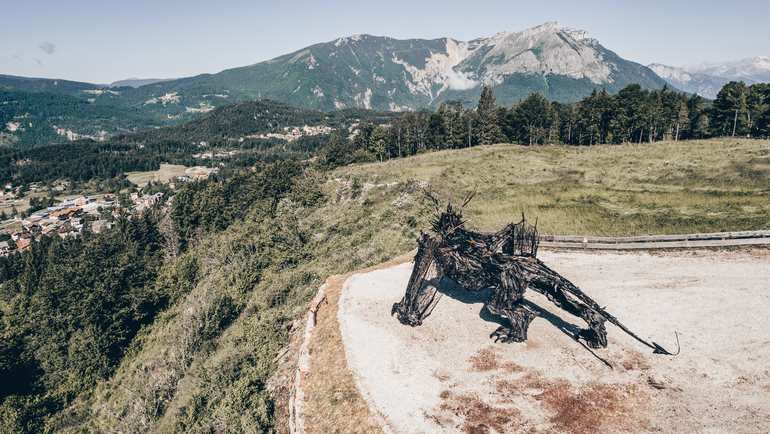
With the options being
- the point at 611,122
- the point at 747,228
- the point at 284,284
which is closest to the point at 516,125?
the point at 611,122

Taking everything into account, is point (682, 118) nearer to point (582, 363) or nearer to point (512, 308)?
point (512, 308)

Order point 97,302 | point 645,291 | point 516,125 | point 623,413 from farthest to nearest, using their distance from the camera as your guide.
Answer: point 516,125 → point 97,302 → point 645,291 → point 623,413

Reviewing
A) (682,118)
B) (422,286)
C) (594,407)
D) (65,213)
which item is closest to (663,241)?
(594,407)

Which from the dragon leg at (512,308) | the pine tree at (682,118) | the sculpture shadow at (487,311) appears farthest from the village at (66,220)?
the pine tree at (682,118)

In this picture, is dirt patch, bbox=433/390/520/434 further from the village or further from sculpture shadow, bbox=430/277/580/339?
the village

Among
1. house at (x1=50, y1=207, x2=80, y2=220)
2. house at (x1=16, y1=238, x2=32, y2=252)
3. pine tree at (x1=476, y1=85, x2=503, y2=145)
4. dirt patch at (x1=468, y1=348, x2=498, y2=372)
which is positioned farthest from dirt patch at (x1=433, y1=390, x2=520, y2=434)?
house at (x1=50, y1=207, x2=80, y2=220)

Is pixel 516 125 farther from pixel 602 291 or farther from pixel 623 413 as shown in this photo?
pixel 623 413

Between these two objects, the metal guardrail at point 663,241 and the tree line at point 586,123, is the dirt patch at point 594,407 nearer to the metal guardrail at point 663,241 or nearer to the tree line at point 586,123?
the metal guardrail at point 663,241
